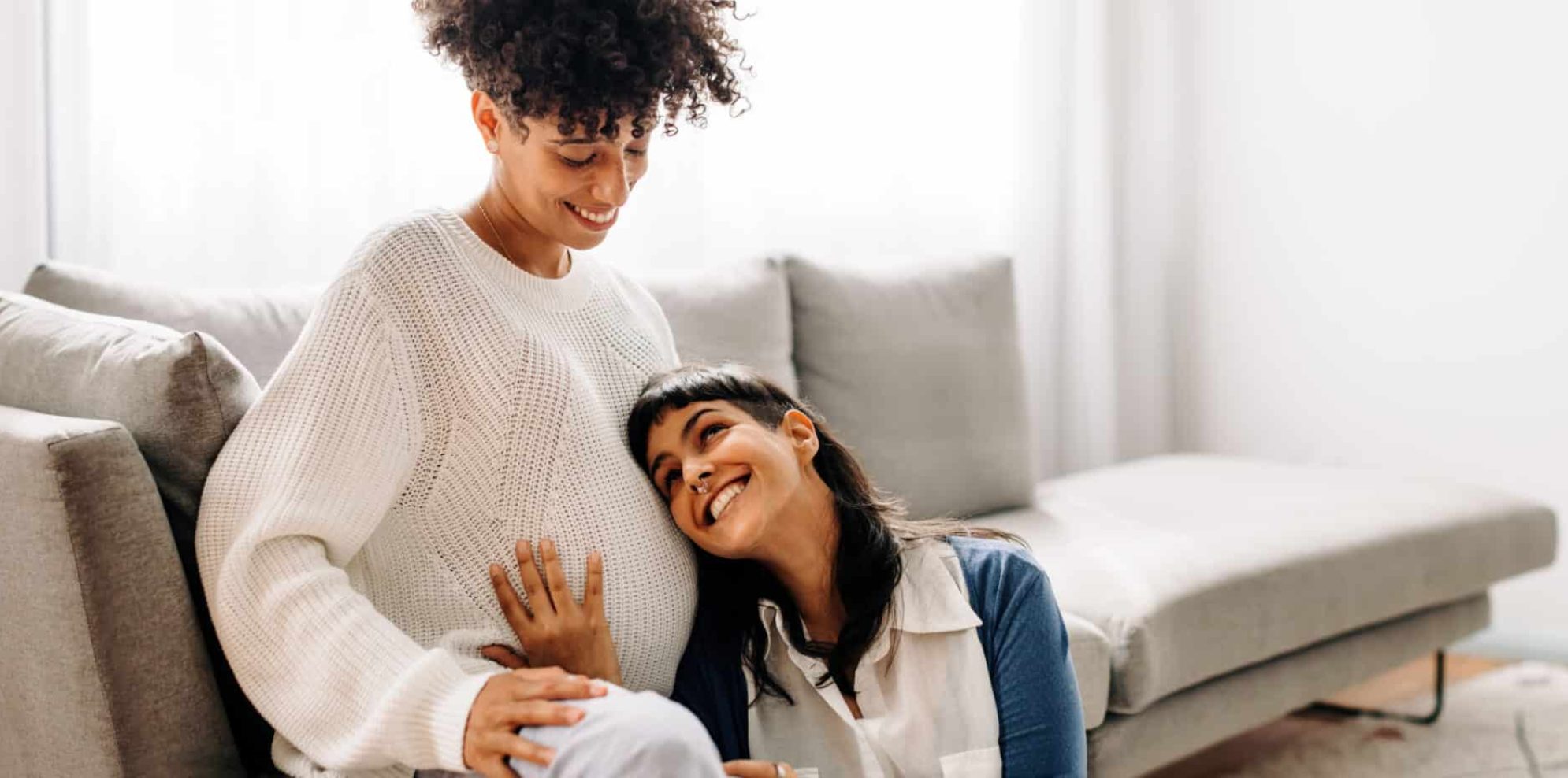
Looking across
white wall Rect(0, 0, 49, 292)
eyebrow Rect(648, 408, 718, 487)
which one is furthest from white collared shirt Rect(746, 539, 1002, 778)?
white wall Rect(0, 0, 49, 292)

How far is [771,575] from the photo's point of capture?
1467 millimetres

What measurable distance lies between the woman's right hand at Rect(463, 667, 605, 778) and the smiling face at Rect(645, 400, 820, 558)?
0.97 ft

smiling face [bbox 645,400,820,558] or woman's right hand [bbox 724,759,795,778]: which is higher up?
smiling face [bbox 645,400,820,558]

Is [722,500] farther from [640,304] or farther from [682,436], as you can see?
[640,304]

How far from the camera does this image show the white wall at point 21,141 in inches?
77.4

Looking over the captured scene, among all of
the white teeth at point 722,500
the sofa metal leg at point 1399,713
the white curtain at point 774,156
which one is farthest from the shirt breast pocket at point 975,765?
the sofa metal leg at point 1399,713

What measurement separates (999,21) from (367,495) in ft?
7.76

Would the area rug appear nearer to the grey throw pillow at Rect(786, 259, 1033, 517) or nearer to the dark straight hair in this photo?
the grey throw pillow at Rect(786, 259, 1033, 517)

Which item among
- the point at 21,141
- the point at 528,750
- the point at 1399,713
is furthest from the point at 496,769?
the point at 1399,713

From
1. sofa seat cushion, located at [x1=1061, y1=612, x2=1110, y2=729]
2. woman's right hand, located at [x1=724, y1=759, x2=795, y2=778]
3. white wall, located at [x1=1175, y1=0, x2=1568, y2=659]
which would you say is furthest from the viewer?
white wall, located at [x1=1175, y1=0, x2=1568, y2=659]

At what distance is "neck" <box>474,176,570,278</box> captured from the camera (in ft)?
4.51

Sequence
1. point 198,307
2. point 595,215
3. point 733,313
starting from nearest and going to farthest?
point 595,215 → point 198,307 → point 733,313

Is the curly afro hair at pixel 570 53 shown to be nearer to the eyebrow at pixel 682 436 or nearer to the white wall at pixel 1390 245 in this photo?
the eyebrow at pixel 682 436

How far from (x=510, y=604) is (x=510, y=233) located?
1.18ft
